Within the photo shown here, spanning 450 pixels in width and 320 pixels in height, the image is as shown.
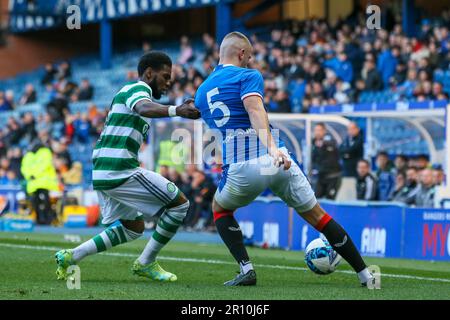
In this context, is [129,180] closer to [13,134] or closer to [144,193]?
[144,193]

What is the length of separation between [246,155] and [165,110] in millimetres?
813

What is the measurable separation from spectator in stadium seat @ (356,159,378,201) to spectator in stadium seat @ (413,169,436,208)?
1.36 m

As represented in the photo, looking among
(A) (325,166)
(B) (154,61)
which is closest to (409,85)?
(A) (325,166)

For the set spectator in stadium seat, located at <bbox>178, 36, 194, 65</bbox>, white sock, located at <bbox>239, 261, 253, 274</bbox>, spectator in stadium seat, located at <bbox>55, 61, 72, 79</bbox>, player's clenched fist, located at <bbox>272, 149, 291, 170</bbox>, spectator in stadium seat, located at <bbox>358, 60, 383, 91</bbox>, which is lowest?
white sock, located at <bbox>239, 261, 253, 274</bbox>

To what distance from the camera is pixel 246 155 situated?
899cm

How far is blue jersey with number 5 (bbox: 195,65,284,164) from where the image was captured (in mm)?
8969

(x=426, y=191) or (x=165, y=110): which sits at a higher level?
(x=165, y=110)

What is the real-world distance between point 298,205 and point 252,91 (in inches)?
41.1

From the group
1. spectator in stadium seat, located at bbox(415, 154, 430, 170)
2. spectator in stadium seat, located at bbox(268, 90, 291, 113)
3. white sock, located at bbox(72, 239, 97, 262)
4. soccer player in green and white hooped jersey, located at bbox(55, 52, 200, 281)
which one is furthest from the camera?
spectator in stadium seat, located at bbox(268, 90, 291, 113)

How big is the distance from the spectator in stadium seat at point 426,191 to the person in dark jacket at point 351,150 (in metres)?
→ 2.34

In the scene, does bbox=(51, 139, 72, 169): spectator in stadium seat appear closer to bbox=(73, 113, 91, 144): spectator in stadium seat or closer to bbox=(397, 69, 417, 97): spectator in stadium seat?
bbox=(73, 113, 91, 144): spectator in stadium seat

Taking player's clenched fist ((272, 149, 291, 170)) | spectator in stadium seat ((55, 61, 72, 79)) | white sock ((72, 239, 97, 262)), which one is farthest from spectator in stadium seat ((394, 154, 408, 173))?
spectator in stadium seat ((55, 61, 72, 79))

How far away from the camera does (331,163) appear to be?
63.1 ft

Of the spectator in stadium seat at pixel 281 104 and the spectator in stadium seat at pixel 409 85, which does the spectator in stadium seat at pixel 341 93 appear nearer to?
the spectator in stadium seat at pixel 281 104
